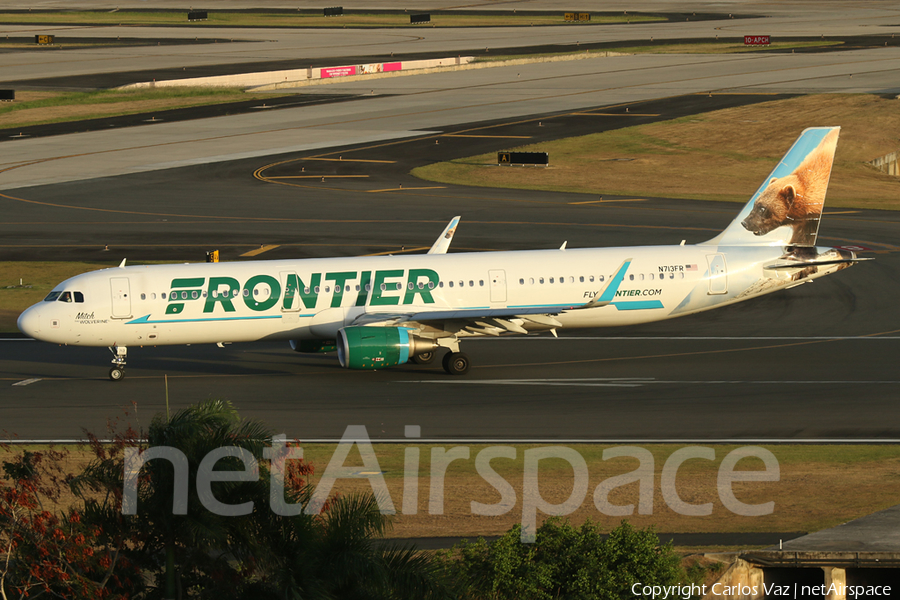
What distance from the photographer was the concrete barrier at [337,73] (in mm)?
125812

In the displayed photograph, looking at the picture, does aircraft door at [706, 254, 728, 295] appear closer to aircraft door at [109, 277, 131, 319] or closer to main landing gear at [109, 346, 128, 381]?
A: aircraft door at [109, 277, 131, 319]

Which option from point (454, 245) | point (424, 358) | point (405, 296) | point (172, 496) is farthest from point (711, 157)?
point (172, 496)

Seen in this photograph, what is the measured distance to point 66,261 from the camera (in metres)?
60.4

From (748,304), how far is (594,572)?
3660cm

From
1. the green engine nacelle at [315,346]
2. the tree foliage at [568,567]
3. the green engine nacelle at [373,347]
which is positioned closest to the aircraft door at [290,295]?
the green engine nacelle at [315,346]

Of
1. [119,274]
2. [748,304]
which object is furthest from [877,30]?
[119,274]

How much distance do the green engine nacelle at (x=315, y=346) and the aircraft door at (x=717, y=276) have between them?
14570mm

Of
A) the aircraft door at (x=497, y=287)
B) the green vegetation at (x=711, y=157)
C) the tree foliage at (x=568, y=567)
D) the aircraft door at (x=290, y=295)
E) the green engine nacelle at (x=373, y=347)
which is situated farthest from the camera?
the green vegetation at (x=711, y=157)

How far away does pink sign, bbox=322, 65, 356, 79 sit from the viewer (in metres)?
134

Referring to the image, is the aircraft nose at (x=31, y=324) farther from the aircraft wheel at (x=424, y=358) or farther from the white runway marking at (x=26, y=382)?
the aircraft wheel at (x=424, y=358)

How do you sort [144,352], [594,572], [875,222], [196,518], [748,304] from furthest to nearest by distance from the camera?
[875,222]
[748,304]
[144,352]
[594,572]
[196,518]

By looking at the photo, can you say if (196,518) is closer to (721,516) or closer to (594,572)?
(594,572)

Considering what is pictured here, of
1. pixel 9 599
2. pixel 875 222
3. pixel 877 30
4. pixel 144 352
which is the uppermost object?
pixel 877 30

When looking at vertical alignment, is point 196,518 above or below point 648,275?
below
